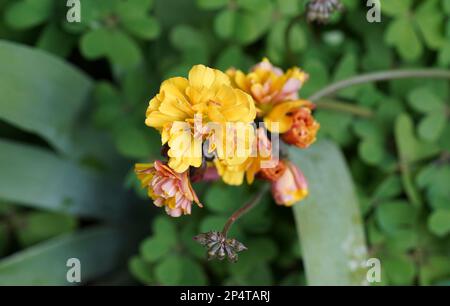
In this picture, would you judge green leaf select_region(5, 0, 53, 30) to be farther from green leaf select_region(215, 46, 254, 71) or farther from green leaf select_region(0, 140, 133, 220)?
green leaf select_region(215, 46, 254, 71)

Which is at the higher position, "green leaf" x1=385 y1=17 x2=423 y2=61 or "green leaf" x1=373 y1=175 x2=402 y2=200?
"green leaf" x1=385 y1=17 x2=423 y2=61

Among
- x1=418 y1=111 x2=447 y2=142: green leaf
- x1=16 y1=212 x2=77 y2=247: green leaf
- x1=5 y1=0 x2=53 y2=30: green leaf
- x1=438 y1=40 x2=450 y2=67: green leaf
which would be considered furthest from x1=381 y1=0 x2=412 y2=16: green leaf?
x1=16 y1=212 x2=77 y2=247: green leaf

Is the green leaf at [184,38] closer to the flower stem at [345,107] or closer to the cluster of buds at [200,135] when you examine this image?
the flower stem at [345,107]

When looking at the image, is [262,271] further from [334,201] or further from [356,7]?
[356,7]

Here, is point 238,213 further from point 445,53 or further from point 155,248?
point 445,53

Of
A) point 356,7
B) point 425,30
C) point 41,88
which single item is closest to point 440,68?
point 425,30

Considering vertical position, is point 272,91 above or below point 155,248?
above

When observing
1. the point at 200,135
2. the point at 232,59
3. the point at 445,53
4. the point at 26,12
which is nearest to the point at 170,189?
the point at 200,135
